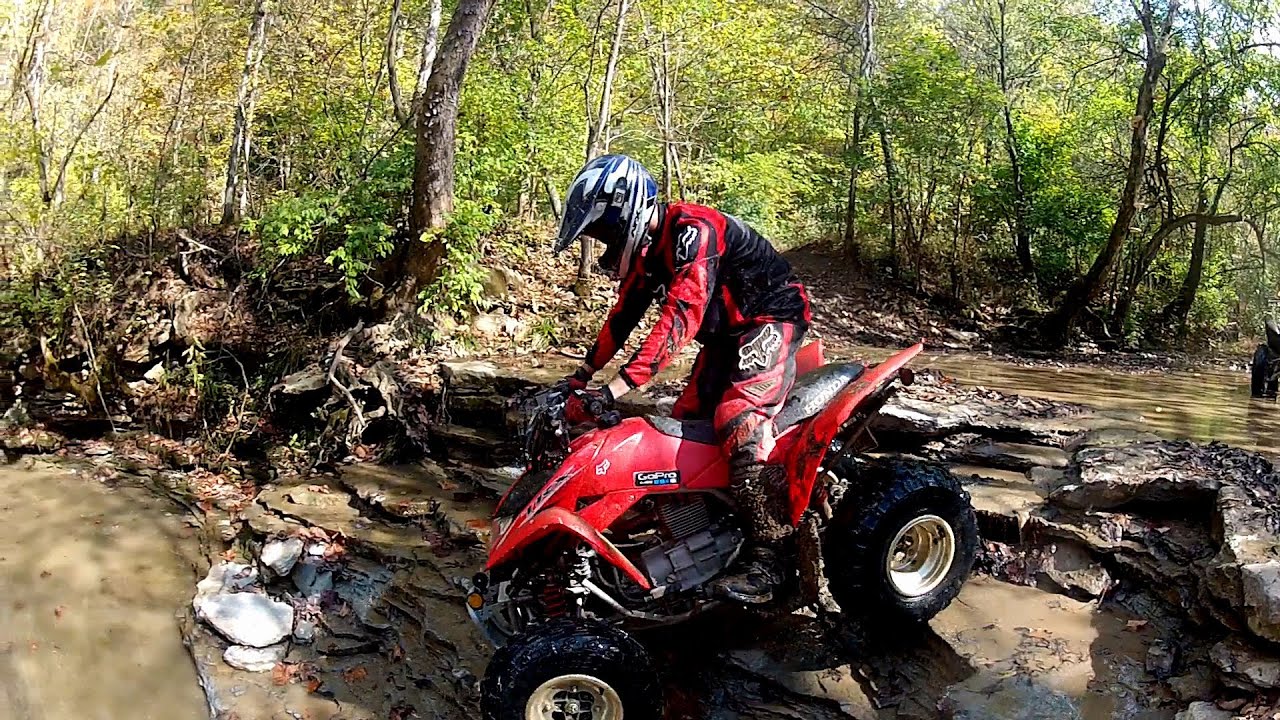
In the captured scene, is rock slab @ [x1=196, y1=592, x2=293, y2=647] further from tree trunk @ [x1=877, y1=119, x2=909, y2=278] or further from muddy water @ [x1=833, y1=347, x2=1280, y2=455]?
A: tree trunk @ [x1=877, y1=119, x2=909, y2=278]

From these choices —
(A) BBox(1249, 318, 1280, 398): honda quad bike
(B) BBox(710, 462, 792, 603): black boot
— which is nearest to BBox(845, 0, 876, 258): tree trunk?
(A) BBox(1249, 318, 1280, 398): honda quad bike

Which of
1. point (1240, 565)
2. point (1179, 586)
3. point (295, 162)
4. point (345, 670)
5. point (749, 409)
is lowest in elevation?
point (345, 670)

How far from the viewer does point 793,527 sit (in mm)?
3693

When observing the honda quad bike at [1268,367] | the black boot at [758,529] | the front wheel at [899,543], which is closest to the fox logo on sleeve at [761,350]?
the black boot at [758,529]

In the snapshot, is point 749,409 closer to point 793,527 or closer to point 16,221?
point 793,527

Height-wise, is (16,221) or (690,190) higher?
(690,190)

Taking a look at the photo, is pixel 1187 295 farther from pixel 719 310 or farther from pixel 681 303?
pixel 681 303

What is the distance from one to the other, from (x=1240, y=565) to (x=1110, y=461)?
144 cm

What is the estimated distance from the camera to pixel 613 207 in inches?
139

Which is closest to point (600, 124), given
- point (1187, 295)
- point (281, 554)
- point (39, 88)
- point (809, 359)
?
point (281, 554)

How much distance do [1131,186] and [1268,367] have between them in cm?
492

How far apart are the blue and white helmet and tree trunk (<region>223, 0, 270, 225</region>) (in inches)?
368

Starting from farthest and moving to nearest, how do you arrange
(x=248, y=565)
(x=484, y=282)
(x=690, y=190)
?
(x=690, y=190) → (x=484, y=282) → (x=248, y=565)

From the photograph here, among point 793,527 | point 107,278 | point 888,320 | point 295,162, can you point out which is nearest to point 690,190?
point 888,320
